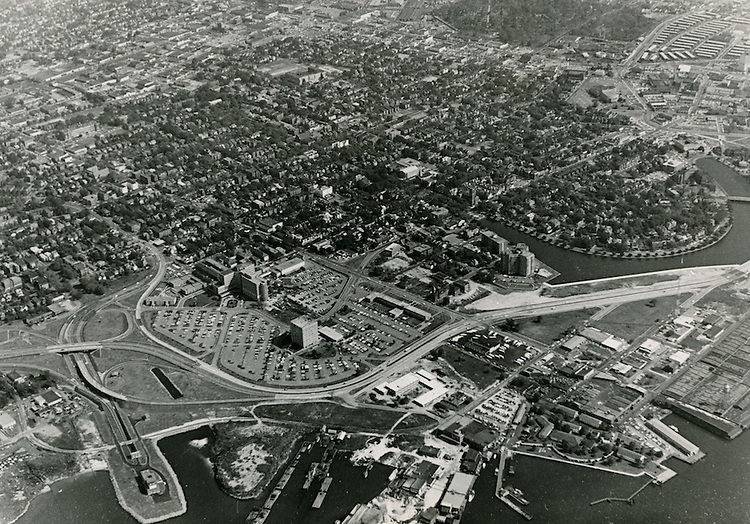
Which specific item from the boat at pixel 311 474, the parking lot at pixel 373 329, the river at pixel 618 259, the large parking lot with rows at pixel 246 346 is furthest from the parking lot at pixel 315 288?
the boat at pixel 311 474

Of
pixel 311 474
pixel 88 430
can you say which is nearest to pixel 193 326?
pixel 88 430

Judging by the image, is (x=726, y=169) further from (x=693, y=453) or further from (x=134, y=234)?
(x=134, y=234)

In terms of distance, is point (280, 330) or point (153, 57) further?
point (153, 57)

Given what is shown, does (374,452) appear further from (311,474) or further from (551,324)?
(551,324)

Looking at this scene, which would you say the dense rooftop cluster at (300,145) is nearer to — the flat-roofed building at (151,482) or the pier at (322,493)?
the flat-roofed building at (151,482)

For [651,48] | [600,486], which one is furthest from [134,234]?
[651,48]

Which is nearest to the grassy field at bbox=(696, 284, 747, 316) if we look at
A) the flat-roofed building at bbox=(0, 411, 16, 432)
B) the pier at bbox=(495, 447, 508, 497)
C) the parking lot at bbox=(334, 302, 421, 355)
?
the parking lot at bbox=(334, 302, 421, 355)

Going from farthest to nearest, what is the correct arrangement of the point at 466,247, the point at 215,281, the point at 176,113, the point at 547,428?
the point at 176,113, the point at 466,247, the point at 215,281, the point at 547,428
